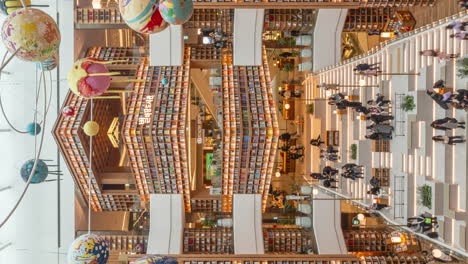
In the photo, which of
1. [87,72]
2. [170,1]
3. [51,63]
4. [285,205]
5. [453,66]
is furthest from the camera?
[285,205]

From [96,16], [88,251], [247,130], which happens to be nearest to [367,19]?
[247,130]

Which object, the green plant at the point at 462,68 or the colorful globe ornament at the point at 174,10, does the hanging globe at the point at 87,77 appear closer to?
the colorful globe ornament at the point at 174,10

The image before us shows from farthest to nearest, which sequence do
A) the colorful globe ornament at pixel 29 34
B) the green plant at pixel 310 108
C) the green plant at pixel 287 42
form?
the green plant at pixel 310 108 → the green plant at pixel 287 42 → the colorful globe ornament at pixel 29 34

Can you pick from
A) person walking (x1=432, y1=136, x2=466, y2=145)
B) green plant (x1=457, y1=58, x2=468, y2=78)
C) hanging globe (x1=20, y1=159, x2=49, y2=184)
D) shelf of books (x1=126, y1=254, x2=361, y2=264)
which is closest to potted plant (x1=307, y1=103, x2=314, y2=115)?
shelf of books (x1=126, y1=254, x2=361, y2=264)

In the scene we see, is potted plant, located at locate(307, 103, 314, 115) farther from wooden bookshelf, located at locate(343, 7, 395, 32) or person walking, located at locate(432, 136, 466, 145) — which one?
person walking, located at locate(432, 136, 466, 145)

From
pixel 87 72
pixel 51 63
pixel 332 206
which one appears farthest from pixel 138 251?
pixel 87 72

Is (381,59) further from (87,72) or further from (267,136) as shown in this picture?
(87,72)

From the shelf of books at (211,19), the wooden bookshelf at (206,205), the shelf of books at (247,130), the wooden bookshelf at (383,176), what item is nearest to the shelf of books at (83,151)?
the wooden bookshelf at (206,205)

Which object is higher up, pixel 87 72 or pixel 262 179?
pixel 87 72
